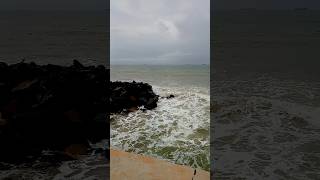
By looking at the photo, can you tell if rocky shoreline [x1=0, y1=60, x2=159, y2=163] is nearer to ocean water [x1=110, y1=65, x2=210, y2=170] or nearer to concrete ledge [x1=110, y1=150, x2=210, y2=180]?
ocean water [x1=110, y1=65, x2=210, y2=170]

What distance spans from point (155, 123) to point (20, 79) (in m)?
3.16

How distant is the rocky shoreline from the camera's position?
227 inches

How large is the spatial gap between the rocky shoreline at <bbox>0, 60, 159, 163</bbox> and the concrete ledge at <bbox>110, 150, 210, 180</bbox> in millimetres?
945

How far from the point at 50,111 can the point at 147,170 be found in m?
2.33

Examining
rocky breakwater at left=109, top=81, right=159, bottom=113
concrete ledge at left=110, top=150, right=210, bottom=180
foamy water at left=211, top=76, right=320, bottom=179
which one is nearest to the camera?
concrete ledge at left=110, top=150, right=210, bottom=180

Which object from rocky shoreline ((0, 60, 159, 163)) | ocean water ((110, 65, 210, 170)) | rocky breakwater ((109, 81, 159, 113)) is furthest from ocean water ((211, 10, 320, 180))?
rocky shoreline ((0, 60, 159, 163))

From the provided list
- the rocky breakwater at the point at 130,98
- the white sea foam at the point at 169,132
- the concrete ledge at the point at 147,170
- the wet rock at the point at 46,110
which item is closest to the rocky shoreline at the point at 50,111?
the wet rock at the point at 46,110

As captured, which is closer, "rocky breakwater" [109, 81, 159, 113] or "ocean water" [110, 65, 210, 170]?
"ocean water" [110, 65, 210, 170]

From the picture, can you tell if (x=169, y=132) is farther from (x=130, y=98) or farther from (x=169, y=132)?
(x=130, y=98)

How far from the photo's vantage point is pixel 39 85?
707cm

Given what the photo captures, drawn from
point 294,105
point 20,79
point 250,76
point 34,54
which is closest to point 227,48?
point 250,76

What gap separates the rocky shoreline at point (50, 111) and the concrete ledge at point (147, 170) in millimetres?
945

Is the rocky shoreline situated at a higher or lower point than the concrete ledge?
higher

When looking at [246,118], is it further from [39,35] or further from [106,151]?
[39,35]
